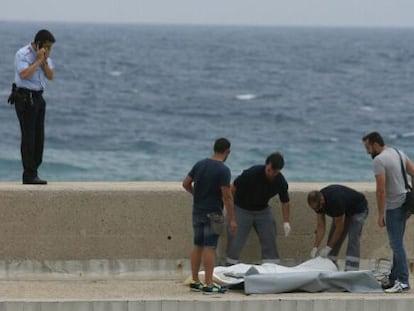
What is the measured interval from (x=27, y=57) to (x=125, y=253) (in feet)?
6.48

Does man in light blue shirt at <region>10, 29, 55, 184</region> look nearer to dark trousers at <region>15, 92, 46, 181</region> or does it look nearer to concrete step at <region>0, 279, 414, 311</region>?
dark trousers at <region>15, 92, 46, 181</region>

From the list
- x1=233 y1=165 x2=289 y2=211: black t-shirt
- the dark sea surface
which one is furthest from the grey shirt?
the dark sea surface

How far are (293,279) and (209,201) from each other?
99cm

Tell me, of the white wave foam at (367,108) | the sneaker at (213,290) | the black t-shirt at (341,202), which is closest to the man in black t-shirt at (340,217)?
the black t-shirt at (341,202)

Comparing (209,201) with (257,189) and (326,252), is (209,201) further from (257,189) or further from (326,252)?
(326,252)

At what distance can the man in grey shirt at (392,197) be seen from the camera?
37.6 ft

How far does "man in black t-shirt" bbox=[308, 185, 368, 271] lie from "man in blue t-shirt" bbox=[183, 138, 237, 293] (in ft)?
3.07

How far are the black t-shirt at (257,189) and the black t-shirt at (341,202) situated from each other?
37cm

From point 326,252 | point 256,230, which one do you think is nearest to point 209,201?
point 256,230

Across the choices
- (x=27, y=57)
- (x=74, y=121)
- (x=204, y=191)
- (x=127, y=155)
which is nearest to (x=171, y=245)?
(x=204, y=191)

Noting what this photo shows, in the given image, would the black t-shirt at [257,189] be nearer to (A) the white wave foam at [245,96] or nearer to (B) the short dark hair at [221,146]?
(B) the short dark hair at [221,146]

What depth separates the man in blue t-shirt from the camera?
11258 mm

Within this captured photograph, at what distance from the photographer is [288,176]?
37.2m

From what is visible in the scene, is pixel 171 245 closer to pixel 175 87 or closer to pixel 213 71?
pixel 175 87
